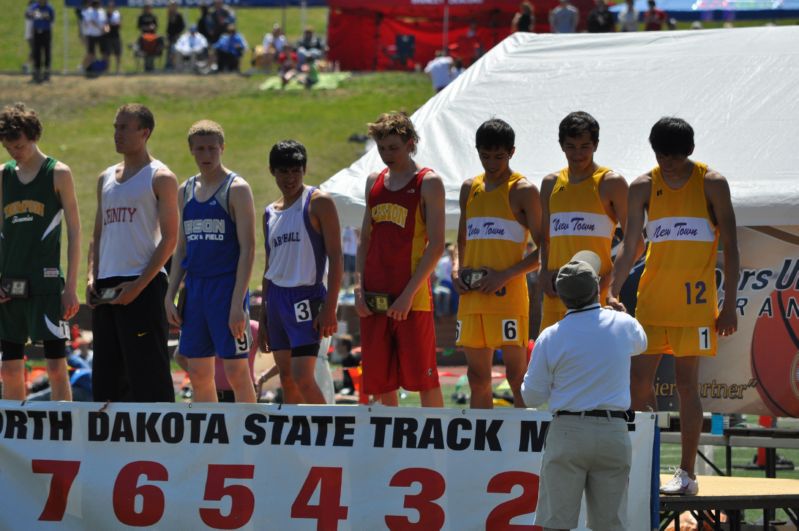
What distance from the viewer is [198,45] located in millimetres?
36031

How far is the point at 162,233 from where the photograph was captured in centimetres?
734

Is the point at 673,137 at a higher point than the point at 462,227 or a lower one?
higher

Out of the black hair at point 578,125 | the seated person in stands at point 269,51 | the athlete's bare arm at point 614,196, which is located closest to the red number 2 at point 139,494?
the athlete's bare arm at point 614,196

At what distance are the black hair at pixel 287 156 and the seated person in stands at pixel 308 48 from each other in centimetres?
2950

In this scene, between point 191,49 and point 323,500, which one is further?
point 191,49

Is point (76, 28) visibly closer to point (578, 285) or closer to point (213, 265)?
point (213, 265)

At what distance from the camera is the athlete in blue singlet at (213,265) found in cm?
722

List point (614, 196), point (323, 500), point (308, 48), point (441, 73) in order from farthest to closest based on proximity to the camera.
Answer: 1. point (308, 48)
2. point (441, 73)
3. point (614, 196)
4. point (323, 500)

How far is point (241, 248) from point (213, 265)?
208 mm

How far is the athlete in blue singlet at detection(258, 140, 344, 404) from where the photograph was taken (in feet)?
23.9

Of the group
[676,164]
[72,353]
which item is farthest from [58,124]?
[676,164]

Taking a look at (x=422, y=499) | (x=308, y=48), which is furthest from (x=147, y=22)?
(x=422, y=499)

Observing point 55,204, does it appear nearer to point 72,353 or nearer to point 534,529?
point 534,529

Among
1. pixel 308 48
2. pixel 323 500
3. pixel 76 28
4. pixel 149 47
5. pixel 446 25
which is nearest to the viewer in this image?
pixel 323 500
